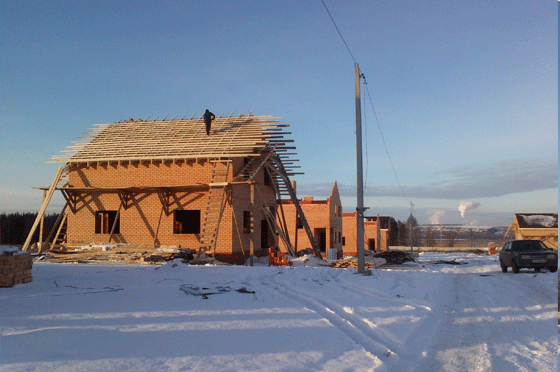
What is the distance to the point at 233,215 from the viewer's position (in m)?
21.9

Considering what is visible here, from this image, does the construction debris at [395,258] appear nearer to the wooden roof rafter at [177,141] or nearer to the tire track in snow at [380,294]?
the wooden roof rafter at [177,141]

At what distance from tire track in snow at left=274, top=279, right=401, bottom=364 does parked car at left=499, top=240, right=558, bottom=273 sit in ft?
40.2

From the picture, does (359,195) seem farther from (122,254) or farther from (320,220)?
(320,220)

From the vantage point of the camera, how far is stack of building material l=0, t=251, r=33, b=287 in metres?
9.76

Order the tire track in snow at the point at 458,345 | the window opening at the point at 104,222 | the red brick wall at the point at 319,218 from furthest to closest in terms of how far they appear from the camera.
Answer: the red brick wall at the point at 319,218 < the window opening at the point at 104,222 < the tire track in snow at the point at 458,345

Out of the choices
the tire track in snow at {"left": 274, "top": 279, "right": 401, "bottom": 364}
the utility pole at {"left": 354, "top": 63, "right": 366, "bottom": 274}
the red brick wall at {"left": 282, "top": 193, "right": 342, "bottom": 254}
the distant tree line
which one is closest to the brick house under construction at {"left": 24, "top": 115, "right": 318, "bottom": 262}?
the utility pole at {"left": 354, "top": 63, "right": 366, "bottom": 274}

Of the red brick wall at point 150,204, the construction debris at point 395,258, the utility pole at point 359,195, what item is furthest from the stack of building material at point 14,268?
the construction debris at point 395,258

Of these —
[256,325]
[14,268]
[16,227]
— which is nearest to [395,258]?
[256,325]

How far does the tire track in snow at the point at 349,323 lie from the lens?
6301 millimetres

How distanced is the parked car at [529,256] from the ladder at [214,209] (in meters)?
13.2

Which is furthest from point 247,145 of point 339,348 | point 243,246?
point 339,348

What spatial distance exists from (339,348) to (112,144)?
22039 mm

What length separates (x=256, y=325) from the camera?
7199 millimetres

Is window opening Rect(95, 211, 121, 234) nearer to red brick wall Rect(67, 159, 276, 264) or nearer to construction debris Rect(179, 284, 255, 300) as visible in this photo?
red brick wall Rect(67, 159, 276, 264)
